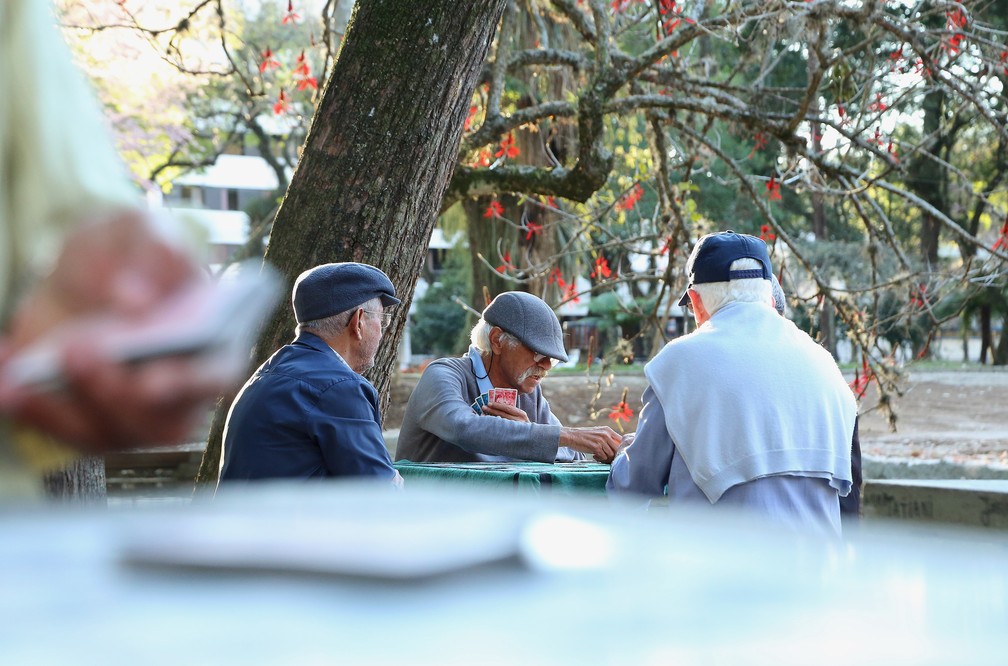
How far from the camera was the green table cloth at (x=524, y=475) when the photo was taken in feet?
14.0

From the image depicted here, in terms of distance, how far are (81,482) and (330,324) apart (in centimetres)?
158

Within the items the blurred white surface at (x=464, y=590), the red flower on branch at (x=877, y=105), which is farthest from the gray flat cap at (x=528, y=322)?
the blurred white surface at (x=464, y=590)

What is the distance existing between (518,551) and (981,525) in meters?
6.32

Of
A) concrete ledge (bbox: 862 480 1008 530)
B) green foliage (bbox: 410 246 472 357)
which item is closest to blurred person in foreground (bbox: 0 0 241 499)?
concrete ledge (bbox: 862 480 1008 530)

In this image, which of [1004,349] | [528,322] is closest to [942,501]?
[528,322]

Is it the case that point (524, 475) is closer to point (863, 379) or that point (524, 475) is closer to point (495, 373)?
point (495, 373)

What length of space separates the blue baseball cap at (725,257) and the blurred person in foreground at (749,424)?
A: 75 mm

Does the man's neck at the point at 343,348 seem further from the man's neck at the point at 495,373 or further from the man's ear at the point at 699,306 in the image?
the man's neck at the point at 495,373

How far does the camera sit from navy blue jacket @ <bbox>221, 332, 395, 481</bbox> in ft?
11.6

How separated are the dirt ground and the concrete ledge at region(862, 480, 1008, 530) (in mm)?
5102

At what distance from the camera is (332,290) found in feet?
12.8

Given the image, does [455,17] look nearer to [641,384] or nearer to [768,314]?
[768,314]

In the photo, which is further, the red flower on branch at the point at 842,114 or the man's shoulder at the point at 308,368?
the red flower on branch at the point at 842,114

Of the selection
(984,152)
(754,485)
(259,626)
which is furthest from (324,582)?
(984,152)
